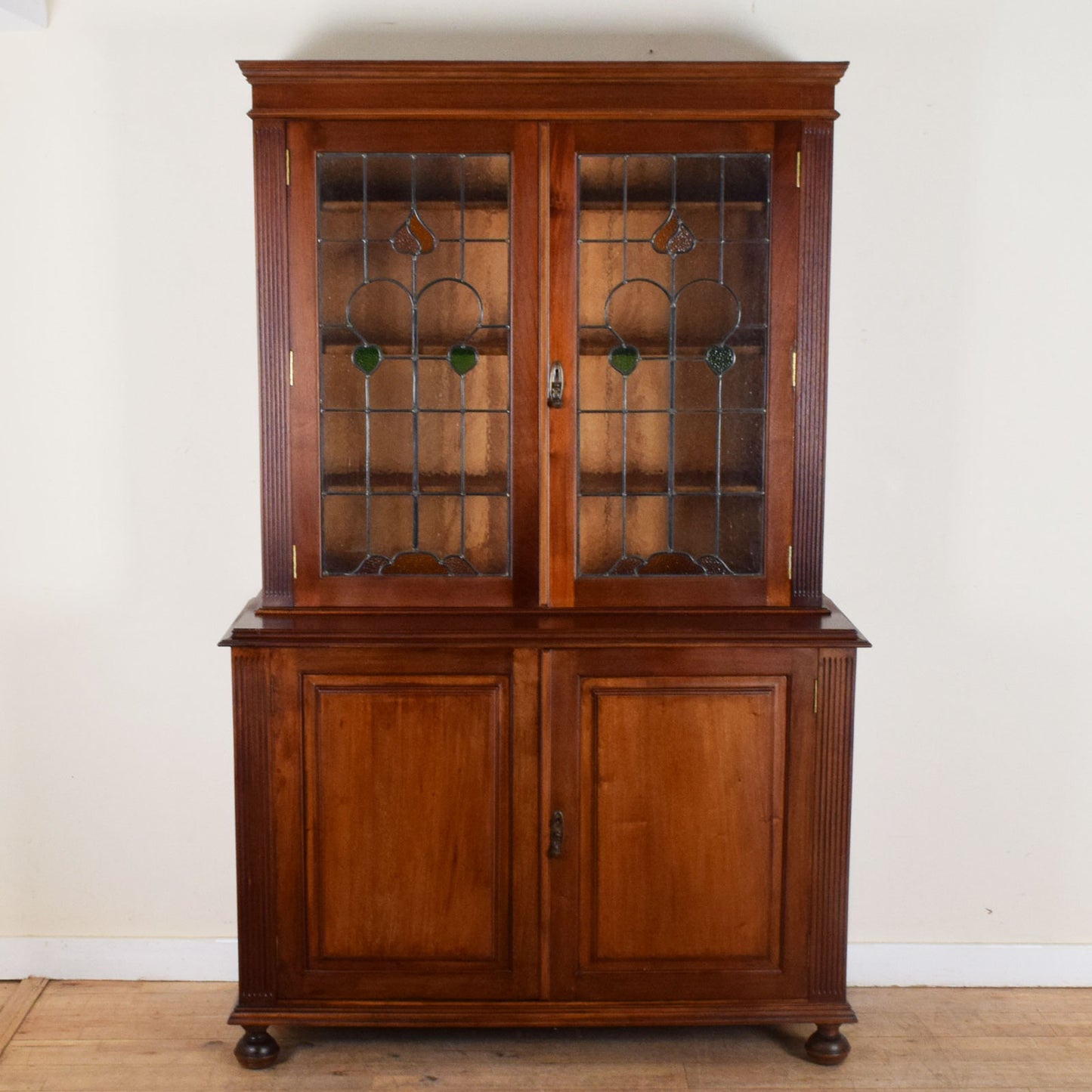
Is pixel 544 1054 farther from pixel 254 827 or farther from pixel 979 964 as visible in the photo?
pixel 979 964

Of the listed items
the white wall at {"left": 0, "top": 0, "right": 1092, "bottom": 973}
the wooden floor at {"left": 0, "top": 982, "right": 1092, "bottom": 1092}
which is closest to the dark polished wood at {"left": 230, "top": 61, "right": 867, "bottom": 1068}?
the wooden floor at {"left": 0, "top": 982, "right": 1092, "bottom": 1092}

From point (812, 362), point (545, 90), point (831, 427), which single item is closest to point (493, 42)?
point (545, 90)

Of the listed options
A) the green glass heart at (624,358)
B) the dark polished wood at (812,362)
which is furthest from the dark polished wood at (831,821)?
the green glass heart at (624,358)

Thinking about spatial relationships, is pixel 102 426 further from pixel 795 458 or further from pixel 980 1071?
pixel 980 1071

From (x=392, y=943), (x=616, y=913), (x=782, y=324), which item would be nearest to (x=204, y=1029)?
(x=392, y=943)

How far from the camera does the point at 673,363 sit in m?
2.41

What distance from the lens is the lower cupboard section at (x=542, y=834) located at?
2.37m

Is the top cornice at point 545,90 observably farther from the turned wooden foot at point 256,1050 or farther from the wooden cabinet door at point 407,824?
the turned wooden foot at point 256,1050

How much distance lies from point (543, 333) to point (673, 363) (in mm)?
272

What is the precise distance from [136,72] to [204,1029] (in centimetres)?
214

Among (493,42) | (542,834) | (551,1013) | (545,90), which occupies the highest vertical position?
(493,42)

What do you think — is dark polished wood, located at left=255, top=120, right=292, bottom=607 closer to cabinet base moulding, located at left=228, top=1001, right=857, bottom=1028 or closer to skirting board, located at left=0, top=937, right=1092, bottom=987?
cabinet base moulding, located at left=228, top=1001, right=857, bottom=1028

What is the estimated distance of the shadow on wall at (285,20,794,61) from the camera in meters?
2.65

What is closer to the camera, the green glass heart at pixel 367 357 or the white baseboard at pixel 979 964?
the green glass heart at pixel 367 357
